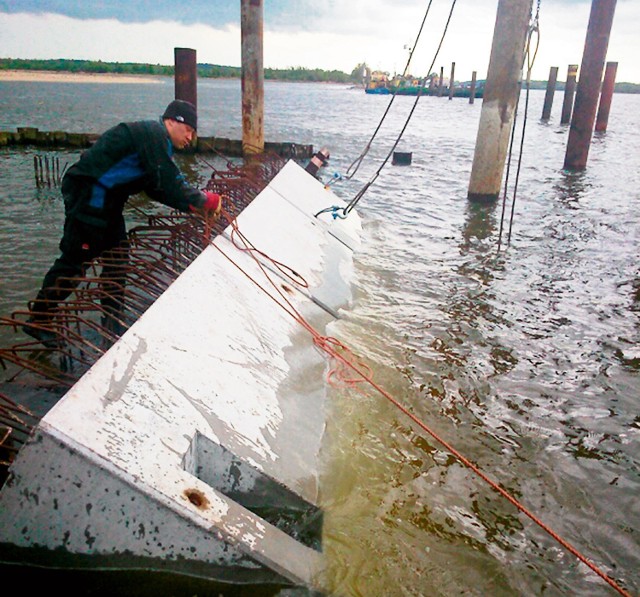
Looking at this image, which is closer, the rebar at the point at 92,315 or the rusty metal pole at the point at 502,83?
the rebar at the point at 92,315

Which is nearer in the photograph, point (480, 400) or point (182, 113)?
point (182, 113)

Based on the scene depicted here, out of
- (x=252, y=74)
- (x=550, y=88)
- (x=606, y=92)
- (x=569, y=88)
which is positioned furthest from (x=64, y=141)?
(x=550, y=88)

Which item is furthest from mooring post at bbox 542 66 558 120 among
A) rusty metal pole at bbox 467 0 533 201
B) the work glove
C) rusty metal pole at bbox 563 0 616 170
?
the work glove

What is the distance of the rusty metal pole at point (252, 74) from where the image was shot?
14.0m

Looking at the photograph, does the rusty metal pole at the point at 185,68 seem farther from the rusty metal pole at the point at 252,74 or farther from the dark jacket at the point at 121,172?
the dark jacket at the point at 121,172

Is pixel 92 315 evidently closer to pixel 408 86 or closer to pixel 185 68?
pixel 185 68

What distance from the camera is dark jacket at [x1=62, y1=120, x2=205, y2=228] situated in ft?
14.2

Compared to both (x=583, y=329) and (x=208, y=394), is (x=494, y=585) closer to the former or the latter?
(x=208, y=394)

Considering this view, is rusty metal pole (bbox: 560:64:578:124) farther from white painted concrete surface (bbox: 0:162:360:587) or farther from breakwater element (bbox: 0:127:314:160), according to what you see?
white painted concrete surface (bbox: 0:162:360:587)

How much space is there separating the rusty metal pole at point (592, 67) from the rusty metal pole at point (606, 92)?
12.0 meters

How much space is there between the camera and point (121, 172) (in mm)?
4430

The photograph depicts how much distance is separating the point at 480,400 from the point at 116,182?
3531 mm

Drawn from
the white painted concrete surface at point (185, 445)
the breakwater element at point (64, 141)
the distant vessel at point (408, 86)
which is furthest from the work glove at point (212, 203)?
the distant vessel at point (408, 86)

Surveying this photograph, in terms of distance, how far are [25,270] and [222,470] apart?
216 inches
